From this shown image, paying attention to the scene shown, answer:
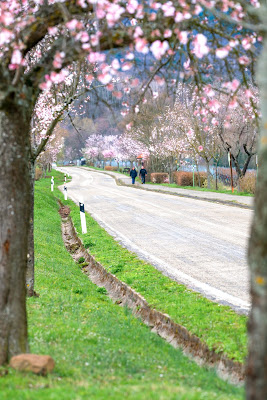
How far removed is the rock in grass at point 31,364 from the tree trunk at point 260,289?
2744 mm

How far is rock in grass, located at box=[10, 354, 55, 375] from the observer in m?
4.95

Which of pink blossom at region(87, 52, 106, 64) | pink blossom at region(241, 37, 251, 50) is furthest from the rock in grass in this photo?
pink blossom at region(241, 37, 251, 50)

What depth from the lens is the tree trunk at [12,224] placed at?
5078mm

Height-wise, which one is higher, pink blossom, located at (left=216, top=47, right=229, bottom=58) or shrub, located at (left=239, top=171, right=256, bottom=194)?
pink blossom, located at (left=216, top=47, right=229, bottom=58)

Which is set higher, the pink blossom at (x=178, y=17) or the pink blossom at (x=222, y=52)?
the pink blossom at (x=178, y=17)

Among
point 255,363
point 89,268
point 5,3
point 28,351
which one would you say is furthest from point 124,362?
point 89,268

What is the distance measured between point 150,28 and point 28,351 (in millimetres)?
3757

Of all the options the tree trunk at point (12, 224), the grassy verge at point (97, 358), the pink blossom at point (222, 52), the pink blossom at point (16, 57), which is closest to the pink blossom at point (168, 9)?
the pink blossom at point (222, 52)

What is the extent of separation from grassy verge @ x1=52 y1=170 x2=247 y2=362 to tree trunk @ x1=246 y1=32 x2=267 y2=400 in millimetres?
3824

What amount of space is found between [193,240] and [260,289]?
1235 centimetres

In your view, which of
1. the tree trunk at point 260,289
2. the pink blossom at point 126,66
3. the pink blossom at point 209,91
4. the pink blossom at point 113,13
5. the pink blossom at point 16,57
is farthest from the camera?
the pink blossom at point 209,91

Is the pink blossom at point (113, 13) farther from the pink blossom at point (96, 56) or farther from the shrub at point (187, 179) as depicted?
the shrub at point (187, 179)

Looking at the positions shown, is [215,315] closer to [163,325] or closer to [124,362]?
[163,325]

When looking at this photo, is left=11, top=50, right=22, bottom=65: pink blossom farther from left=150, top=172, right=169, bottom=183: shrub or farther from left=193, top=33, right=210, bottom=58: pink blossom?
left=150, top=172, right=169, bottom=183: shrub
